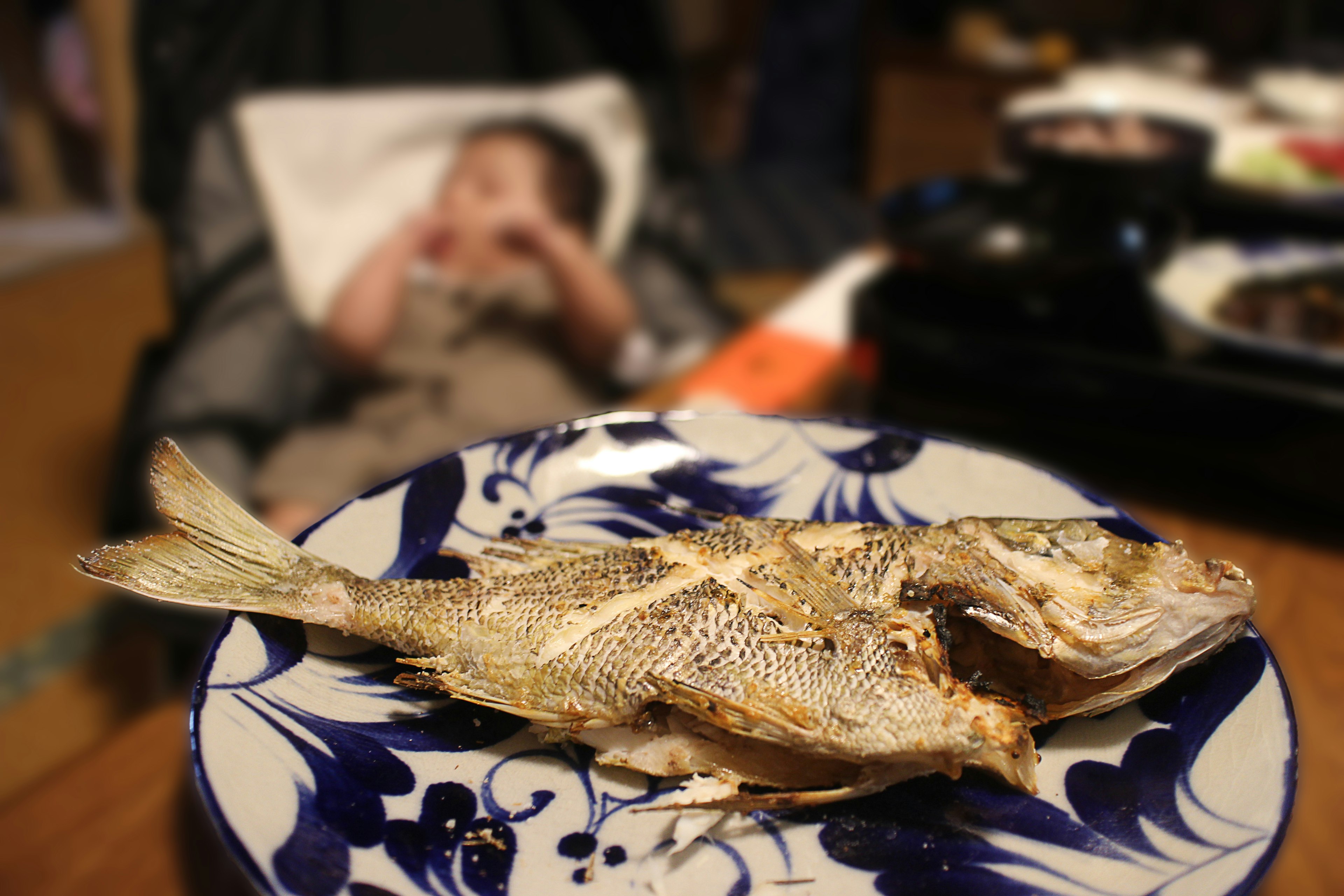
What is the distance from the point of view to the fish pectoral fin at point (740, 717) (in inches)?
22.1

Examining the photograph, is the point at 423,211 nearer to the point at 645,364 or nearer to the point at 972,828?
the point at 645,364

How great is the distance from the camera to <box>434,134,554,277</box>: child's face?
1767 millimetres

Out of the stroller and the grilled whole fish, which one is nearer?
the grilled whole fish

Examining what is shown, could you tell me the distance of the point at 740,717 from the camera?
1.86 ft

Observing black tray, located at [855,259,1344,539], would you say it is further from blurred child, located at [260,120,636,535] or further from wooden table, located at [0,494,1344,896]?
blurred child, located at [260,120,636,535]

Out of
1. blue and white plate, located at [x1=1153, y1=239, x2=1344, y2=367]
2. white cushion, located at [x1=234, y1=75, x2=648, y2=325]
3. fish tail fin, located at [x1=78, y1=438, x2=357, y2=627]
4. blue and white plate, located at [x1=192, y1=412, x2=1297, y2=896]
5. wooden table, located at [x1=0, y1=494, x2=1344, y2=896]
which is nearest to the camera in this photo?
blue and white plate, located at [x1=192, y1=412, x2=1297, y2=896]

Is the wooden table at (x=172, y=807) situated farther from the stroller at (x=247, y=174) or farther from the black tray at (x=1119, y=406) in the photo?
the stroller at (x=247, y=174)

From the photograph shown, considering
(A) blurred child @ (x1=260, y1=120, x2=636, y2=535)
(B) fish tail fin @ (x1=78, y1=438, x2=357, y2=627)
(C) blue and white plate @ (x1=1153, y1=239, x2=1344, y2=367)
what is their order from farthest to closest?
(A) blurred child @ (x1=260, y1=120, x2=636, y2=535), (C) blue and white plate @ (x1=1153, y1=239, x2=1344, y2=367), (B) fish tail fin @ (x1=78, y1=438, x2=357, y2=627)

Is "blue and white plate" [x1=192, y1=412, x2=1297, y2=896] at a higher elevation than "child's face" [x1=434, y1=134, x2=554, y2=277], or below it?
below

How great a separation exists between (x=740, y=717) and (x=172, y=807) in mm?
639

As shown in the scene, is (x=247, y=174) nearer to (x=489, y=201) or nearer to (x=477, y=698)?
(x=489, y=201)

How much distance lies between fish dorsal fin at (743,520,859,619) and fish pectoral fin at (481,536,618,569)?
0.45 feet

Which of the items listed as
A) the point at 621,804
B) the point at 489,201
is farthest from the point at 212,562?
the point at 489,201

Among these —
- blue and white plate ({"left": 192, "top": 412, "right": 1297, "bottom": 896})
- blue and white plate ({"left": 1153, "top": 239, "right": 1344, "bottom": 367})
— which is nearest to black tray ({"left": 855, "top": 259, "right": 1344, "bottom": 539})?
blue and white plate ({"left": 1153, "top": 239, "right": 1344, "bottom": 367})
